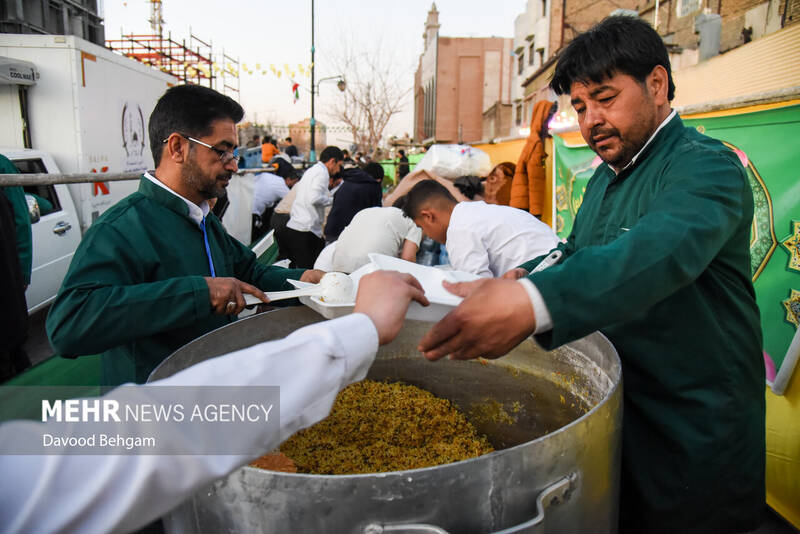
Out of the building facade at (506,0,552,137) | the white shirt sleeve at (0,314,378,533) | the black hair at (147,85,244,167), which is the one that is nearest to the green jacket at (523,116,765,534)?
the white shirt sleeve at (0,314,378,533)

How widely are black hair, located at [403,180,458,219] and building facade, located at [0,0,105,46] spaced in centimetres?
1033

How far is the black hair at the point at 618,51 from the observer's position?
1.47 m

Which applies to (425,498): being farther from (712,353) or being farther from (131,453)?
(712,353)

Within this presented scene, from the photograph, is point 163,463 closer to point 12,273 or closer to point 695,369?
point 695,369

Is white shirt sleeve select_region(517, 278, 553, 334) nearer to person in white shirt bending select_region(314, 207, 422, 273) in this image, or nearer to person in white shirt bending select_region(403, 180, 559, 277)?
person in white shirt bending select_region(403, 180, 559, 277)


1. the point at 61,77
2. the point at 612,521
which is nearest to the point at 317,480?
the point at 612,521

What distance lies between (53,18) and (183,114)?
13.1 m

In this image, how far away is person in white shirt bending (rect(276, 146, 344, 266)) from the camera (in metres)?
7.09

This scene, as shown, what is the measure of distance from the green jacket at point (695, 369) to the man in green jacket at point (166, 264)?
1194mm

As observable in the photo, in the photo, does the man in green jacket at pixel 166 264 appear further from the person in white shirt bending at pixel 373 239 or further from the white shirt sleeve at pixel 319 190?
the white shirt sleeve at pixel 319 190

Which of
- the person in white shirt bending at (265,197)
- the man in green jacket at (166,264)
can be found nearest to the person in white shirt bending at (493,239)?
the man in green jacket at (166,264)

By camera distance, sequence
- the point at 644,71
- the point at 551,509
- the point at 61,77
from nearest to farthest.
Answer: the point at 551,509
the point at 644,71
the point at 61,77

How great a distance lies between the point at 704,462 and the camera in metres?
1.31

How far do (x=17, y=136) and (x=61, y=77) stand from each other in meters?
0.89
